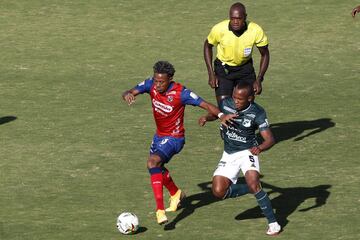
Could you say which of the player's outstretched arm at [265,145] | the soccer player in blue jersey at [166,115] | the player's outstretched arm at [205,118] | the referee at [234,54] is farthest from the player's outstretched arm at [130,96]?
the referee at [234,54]

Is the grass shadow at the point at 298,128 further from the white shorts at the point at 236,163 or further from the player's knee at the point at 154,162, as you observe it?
the player's knee at the point at 154,162

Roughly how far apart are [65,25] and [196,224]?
14133 mm

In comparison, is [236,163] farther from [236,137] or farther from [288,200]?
[288,200]

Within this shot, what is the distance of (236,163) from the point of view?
16328 mm

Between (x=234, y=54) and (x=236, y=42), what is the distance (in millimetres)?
259

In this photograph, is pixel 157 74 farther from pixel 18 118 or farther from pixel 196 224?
pixel 18 118

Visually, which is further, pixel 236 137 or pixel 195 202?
pixel 195 202

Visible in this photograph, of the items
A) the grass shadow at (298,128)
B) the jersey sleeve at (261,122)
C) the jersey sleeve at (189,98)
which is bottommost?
the grass shadow at (298,128)

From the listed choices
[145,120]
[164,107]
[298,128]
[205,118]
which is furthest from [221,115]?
[145,120]

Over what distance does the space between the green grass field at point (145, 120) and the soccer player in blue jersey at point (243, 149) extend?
0.48 m

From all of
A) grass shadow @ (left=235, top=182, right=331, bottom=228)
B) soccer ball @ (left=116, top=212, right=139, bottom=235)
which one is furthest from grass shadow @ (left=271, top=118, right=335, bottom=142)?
soccer ball @ (left=116, top=212, right=139, bottom=235)

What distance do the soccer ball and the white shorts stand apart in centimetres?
147

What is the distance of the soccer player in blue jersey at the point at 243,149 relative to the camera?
15859mm

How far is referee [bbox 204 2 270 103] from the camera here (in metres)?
19.7
